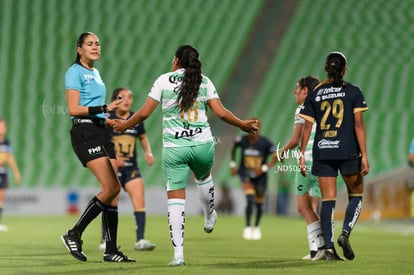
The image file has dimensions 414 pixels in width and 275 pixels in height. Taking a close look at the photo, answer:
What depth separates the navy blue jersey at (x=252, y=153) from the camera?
17.0 metres

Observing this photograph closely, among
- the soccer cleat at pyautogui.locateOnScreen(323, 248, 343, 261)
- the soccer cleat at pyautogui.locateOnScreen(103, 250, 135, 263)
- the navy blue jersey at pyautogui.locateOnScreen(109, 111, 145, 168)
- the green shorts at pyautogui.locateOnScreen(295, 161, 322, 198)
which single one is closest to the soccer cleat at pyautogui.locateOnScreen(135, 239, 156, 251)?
the navy blue jersey at pyautogui.locateOnScreen(109, 111, 145, 168)

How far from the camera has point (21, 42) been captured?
30656 mm

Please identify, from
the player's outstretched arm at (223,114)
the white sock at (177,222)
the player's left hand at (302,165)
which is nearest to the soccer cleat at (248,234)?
the player's left hand at (302,165)

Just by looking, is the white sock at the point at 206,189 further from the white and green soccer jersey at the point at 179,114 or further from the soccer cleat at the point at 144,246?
the soccer cleat at the point at 144,246

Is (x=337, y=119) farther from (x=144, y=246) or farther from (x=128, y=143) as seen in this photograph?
(x=128, y=143)

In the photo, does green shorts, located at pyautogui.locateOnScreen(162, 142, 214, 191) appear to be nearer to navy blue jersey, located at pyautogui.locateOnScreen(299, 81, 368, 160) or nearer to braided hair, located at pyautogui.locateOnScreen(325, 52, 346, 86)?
navy blue jersey, located at pyautogui.locateOnScreen(299, 81, 368, 160)

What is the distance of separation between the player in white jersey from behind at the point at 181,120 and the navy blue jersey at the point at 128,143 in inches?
158

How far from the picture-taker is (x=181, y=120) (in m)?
8.40

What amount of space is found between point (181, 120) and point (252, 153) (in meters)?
→ 8.85

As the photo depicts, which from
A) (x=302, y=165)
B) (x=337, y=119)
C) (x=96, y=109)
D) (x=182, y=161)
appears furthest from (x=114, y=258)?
(x=337, y=119)

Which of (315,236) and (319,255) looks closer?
(319,255)

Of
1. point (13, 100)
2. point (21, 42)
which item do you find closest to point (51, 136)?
point (13, 100)

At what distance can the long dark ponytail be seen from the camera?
8.31 meters

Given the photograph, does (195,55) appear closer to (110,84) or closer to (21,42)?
(110,84)
